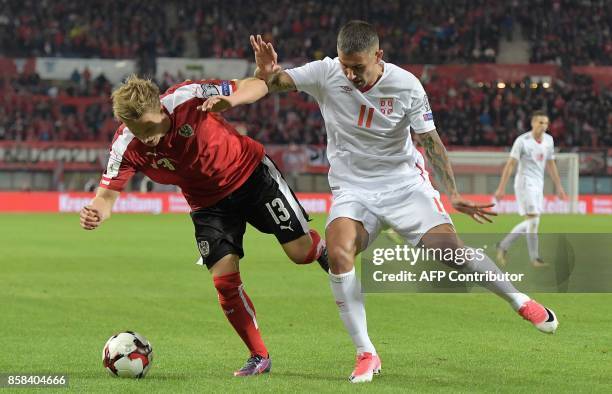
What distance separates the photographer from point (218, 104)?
606 centimetres

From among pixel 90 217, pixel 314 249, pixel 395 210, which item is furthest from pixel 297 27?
pixel 90 217

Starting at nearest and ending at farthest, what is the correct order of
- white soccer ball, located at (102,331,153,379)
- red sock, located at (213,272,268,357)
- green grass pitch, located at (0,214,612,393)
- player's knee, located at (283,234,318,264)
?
green grass pitch, located at (0,214,612,393) → white soccer ball, located at (102,331,153,379) → red sock, located at (213,272,268,357) → player's knee, located at (283,234,318,264)

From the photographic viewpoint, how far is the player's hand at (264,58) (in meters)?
6.63

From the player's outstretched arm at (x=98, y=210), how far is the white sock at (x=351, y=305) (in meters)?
1.49

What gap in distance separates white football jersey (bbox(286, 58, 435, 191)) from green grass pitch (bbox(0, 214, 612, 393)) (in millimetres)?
1291

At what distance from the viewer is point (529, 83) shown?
4009 centimetres

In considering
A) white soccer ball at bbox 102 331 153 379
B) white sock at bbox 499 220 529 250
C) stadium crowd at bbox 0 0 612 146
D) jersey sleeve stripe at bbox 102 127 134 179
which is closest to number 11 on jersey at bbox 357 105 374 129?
jersey sleeve stripe at bbox 102 127 134 179

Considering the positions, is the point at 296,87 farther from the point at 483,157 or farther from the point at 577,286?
the point at 483,157

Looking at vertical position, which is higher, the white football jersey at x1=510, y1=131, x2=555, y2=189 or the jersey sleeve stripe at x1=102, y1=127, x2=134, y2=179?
the jersey sleeve stripe at x1=102, y1=127, x2=134, y2=179

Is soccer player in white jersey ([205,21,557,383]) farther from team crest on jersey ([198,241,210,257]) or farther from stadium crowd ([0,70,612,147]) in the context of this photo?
stadium crowd ([0,70,612,147])

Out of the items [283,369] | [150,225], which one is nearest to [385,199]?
[283,369]

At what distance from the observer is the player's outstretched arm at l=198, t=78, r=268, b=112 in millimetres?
6043

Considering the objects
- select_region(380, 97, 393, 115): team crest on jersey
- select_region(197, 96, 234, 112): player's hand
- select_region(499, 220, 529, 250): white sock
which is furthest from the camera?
select_region(499, 220, 529, 250): white sock

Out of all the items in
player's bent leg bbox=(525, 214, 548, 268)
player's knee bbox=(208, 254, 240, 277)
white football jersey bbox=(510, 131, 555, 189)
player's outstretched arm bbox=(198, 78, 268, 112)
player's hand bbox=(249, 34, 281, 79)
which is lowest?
player's bent leg bbox=(525, 214, 548, 268)
